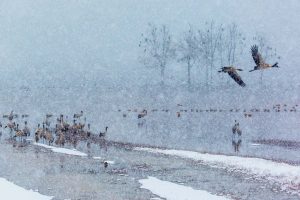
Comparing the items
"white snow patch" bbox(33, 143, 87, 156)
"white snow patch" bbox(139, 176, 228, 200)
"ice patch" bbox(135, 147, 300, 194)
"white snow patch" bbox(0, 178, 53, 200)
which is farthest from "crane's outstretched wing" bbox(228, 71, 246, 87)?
"white snow patch" bbox(33, 143, 87, 156)

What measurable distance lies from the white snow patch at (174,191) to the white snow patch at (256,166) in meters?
2.97

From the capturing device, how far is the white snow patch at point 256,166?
18.3 metres

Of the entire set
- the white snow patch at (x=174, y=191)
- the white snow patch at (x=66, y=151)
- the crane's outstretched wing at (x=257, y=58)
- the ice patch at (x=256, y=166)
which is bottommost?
the white snow patch at (x=174, y=191)

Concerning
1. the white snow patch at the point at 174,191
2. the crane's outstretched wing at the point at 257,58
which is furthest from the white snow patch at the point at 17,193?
the crane's outstretched wing at the point at 257,58

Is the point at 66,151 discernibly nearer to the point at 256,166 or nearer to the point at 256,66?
the point at 256,166

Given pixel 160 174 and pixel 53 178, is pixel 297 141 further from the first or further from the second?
pixel 53 178

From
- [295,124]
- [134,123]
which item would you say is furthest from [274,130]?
[134,123]

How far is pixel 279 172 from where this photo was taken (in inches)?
763

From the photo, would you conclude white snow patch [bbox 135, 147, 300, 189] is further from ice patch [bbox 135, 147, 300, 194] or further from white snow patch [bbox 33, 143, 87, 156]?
white snow patch [bbox 33, 143, 87, 156]

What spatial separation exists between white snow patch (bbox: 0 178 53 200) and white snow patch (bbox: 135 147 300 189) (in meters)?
7.95

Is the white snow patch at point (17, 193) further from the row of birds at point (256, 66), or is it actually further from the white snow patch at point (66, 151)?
the white snow patch at point (66, 151)

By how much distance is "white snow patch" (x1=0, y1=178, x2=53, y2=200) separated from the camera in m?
15.5

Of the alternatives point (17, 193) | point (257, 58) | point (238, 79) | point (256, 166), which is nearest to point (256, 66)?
point (257, 58)

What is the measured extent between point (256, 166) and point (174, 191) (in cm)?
580
